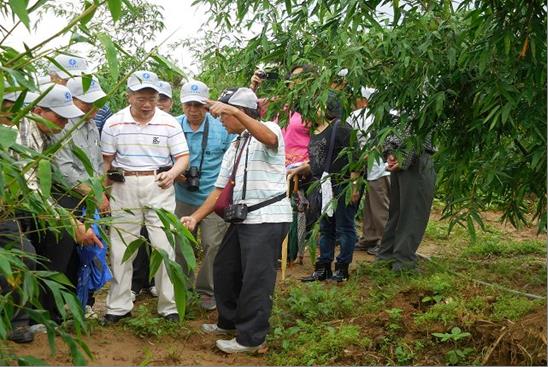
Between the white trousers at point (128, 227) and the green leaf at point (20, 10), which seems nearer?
Answer: the green leaf at point (20, 10)

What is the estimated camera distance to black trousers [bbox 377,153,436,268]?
645 cm

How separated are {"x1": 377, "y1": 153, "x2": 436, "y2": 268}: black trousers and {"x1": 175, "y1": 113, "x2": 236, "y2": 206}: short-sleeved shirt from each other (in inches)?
59.2

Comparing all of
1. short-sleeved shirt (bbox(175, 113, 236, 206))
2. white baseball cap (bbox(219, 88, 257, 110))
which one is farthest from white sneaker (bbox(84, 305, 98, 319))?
white baseball cap (bbox(219, 88, 257, 110))

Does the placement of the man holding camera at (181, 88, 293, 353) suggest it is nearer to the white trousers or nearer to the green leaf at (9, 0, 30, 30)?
the white trousers

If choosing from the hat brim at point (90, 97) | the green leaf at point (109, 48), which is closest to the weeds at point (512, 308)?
the hat brim at point (90, 97)

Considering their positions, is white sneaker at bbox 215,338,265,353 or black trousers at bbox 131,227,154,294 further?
black trousers at bbox 131,227,154,294

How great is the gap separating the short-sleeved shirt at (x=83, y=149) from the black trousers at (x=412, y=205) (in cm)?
246

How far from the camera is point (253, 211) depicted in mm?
4812

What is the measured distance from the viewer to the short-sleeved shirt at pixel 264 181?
15.8ft

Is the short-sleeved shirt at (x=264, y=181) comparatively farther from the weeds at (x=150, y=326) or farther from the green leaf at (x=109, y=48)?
the green leaf at (x=109, y=48)

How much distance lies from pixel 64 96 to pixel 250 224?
1.27 meters

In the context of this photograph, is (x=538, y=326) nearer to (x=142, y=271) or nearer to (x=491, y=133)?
(x=491, y=133)

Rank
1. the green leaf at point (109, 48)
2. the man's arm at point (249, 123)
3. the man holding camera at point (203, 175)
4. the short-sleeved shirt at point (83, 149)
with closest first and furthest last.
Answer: the green leaf at point (109, 48)
the man's arm at point (249, 123)
the short-sleeved shirt at point (83, 149)
the man holding camera at point (203, 175)

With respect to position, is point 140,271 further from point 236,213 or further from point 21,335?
point 236,213
